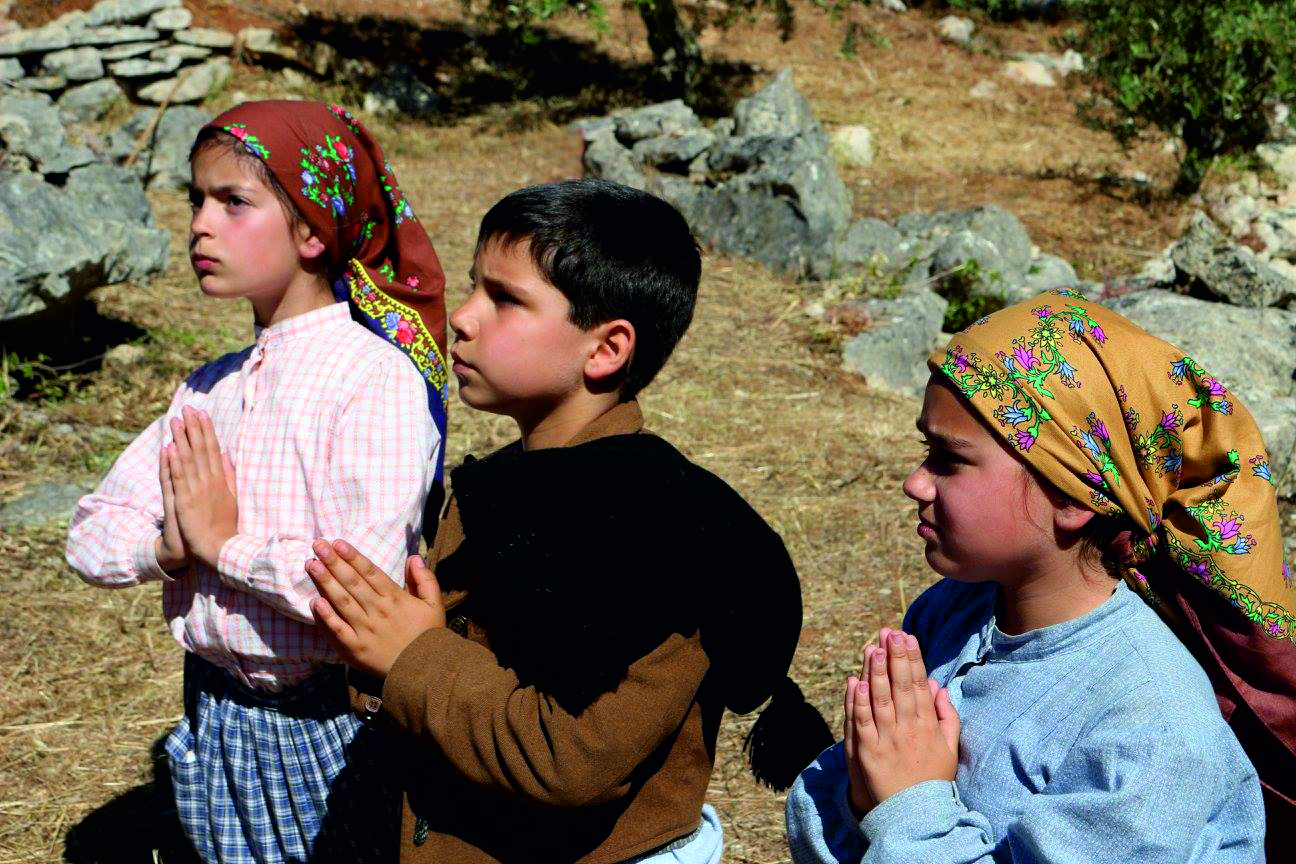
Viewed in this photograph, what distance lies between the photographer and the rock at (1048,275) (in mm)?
8422

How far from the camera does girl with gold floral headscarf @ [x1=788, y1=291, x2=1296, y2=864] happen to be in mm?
1687

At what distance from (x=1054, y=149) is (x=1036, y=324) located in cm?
1185

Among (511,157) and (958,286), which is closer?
(958,286)

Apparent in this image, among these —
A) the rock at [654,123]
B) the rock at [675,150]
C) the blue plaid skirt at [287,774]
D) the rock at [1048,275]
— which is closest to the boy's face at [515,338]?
the blue plaid skirt at [287,774]

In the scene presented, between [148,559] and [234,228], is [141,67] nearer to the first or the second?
[234,228]

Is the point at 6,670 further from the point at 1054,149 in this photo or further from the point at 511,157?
the point at 1054,149

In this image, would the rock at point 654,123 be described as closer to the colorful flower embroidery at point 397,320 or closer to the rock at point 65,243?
the rock at point 65,243

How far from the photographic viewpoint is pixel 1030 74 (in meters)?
15.5

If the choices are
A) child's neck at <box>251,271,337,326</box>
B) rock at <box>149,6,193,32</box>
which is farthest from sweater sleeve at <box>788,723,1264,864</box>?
rock at <box>149,6,193,32</box>

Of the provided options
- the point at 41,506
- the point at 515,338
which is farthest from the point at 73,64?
the point at 515,338

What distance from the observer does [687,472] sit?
1965 millimetres

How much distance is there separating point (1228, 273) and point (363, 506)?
6138 mm

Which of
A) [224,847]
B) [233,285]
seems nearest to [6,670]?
[224,847]

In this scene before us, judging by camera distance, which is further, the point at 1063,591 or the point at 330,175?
the point at 330,175
